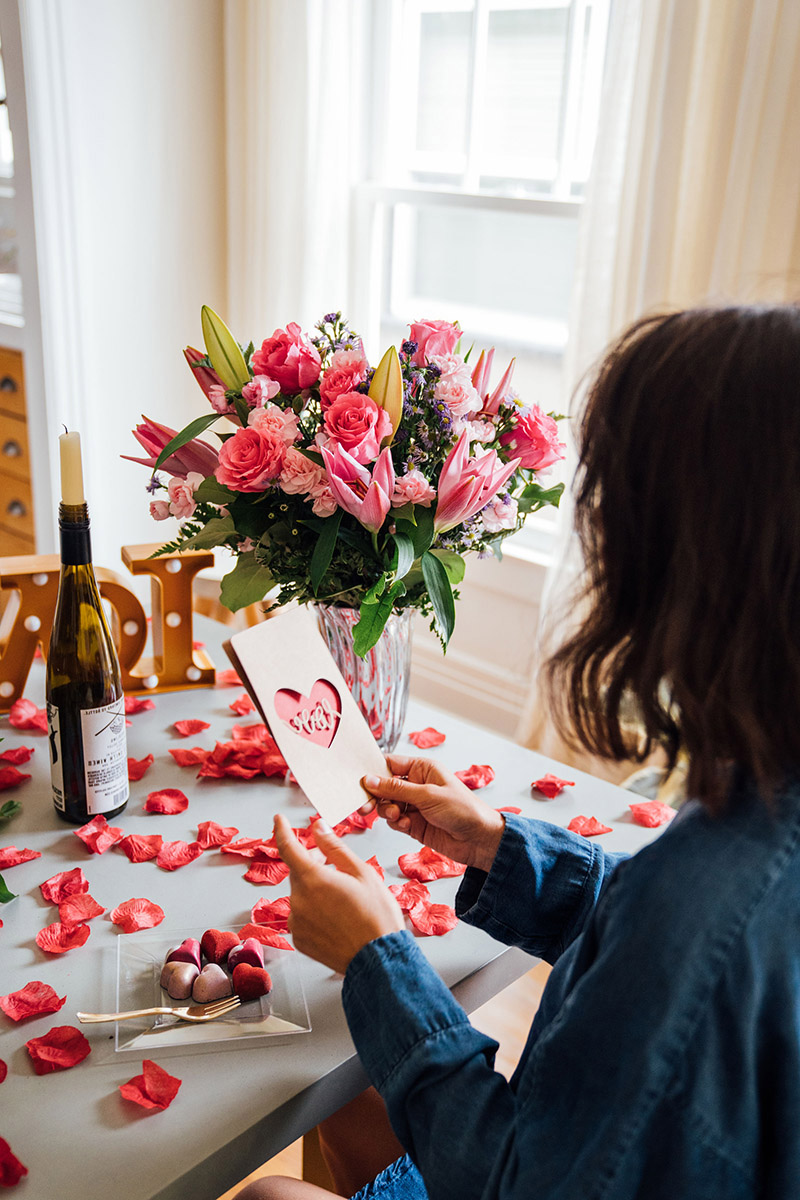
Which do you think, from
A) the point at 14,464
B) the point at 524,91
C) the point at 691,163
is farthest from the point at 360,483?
the point at 14,464

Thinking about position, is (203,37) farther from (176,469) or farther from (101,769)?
(101,769)

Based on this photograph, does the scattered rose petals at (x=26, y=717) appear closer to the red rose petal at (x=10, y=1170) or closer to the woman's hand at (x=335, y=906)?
the woman's hand at (x=335, y=906)

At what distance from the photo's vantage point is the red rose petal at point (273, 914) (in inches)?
36.9

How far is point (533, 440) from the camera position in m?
1.10

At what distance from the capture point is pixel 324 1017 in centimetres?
83

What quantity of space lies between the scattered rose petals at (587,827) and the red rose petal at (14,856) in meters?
0.60

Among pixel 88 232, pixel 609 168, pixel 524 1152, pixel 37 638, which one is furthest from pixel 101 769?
pixel 88 232

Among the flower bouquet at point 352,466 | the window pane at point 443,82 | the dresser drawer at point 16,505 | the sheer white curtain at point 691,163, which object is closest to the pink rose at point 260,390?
the flower bouquet at point 352,466

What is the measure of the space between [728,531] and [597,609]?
0.39ft

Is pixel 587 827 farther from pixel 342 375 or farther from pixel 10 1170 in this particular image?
pixel 10 1170

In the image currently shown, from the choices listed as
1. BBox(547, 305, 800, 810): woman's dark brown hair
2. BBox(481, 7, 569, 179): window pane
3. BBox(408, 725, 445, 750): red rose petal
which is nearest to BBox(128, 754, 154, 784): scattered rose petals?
BBox(408, 725, 445, 750): red rose petal

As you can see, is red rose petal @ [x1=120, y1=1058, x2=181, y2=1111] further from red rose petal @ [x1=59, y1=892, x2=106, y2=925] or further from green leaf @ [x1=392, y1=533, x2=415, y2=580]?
green leaf @ [x1=392, y1=533, x2=415, y2=580]

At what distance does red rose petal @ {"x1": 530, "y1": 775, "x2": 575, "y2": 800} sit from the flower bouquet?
0.24m

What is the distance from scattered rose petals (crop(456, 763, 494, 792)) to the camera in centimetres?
120
